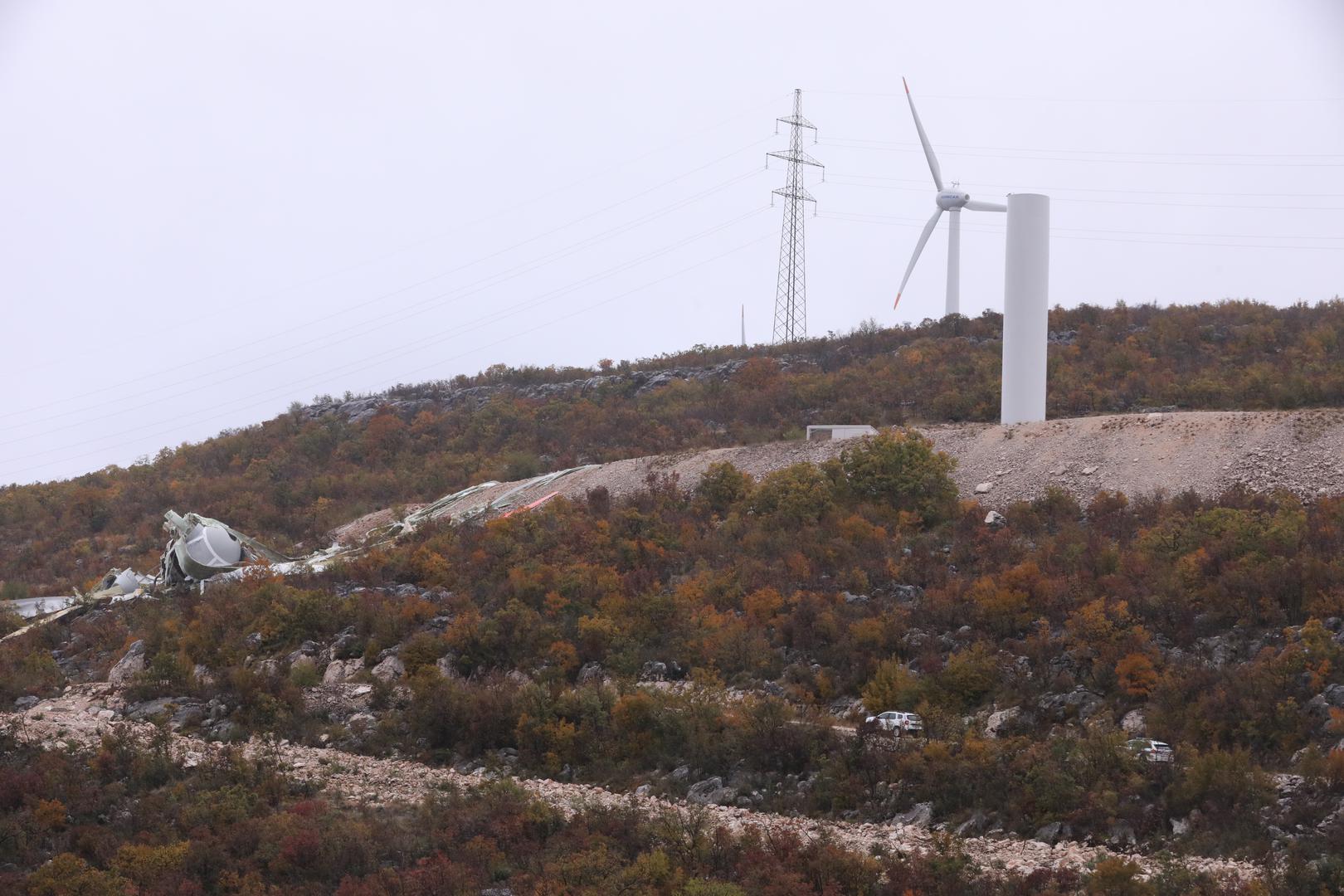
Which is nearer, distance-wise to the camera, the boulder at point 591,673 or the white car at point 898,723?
the white car at point 898,723

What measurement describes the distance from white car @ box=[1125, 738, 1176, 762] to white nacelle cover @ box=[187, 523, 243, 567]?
25.5 meters

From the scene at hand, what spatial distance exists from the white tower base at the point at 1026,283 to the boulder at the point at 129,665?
74.1 ft

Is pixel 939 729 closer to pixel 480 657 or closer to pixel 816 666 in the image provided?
pixel 816 666

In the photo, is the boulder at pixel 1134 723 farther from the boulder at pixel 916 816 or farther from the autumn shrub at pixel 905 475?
the autumn shrub at pixel 905 475

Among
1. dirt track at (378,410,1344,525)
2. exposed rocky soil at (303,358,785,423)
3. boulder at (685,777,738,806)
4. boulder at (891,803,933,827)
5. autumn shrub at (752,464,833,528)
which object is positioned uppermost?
exposed rocky soil at (303,358,785,423)

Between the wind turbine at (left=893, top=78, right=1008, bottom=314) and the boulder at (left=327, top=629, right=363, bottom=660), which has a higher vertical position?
the wind turbine at (left=893, top=78, right=1008, bottom=314)

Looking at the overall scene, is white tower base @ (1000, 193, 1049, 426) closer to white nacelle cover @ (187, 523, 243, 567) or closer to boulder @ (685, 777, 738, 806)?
boulder @ (685, 777, 738, 806)

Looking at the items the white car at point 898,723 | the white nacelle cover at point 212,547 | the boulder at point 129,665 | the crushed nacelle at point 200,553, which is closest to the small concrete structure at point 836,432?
the crushed nacelle at point 200,553

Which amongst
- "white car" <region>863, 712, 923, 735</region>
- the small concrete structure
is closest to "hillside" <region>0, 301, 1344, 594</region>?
the small concrete structure

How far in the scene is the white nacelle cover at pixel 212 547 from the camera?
35250mm

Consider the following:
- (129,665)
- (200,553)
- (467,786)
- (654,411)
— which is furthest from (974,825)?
(654,411)

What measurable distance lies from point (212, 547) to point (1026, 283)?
75.7 feet

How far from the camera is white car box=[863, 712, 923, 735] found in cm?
1995

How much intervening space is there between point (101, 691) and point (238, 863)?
36.1ft
